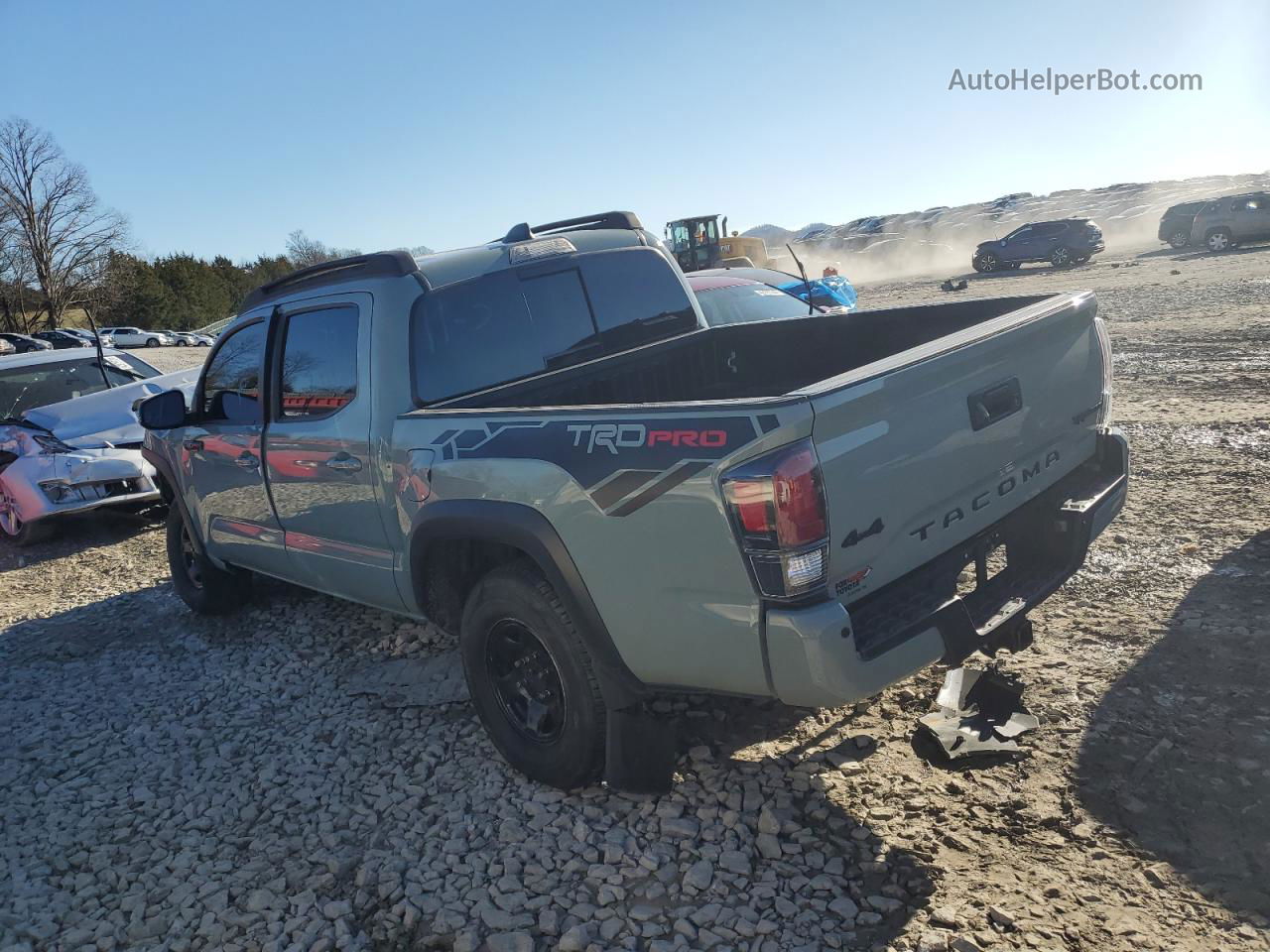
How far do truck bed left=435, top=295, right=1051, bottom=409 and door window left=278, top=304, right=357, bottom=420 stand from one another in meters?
0.56

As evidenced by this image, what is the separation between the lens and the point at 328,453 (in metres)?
4.09

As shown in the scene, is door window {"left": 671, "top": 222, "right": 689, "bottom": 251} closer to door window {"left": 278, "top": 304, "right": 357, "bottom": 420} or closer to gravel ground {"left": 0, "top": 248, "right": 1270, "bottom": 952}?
gravel ground {"left": 0, "top": 248, "right": 1270, "bottom": 952}

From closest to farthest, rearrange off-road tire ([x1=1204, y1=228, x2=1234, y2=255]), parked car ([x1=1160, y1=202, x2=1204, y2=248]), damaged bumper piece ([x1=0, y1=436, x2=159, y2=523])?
damaged bumper piece ([x1=0, y1=436, x2=159, y2=523]) → off-road tire ([x1=1204, y1=228, x2=1234, y2=255]) → parked car ([x1=1160, y1=202, x2=1204, y2=248])

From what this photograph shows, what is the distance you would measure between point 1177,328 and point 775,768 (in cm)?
1248

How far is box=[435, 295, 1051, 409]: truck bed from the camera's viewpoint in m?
4.03

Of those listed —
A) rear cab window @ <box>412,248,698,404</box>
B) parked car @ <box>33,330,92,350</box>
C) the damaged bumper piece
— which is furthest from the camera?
parked car @ <box>33,330,92,350</box>

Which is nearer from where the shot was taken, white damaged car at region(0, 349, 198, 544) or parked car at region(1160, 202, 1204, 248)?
white damaged car at region(0, 349, 198, 544)

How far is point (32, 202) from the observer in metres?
50.0

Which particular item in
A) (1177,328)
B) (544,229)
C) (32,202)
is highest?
(32,202)

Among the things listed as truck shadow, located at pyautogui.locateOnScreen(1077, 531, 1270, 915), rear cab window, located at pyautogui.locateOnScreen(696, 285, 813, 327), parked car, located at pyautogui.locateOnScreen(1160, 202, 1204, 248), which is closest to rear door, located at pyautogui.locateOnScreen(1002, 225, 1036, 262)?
parked car, located at pyautogui.locateOnScreen(1160, 202, 1204, 248)

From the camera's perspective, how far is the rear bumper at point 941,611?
250 centimetres

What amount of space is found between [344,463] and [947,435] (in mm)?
2520

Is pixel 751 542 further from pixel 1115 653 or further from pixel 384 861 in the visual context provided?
pixel 1115 653

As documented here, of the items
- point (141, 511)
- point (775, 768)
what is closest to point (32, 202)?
point (141, 511)
